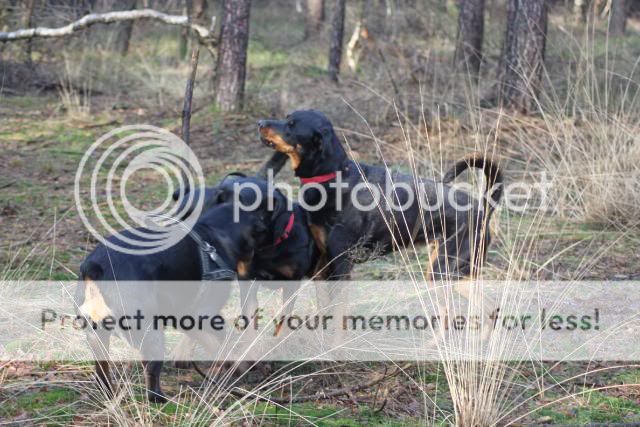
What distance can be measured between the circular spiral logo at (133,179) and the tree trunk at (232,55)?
101 cm

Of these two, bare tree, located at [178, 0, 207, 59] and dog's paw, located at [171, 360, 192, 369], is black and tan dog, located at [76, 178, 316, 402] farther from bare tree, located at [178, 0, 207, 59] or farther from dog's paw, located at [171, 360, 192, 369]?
bare tree, located at [178, 0, 207, 59]

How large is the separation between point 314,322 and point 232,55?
624cm

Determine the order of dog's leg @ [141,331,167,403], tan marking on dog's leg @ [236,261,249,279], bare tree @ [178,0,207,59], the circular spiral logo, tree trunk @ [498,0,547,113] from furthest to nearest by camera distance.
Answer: bare tree @ [178,0,207,59] → tree trunk @ [498,0,547,113] → the circular spiral logo → tan marking on dog's leg @ [236,261,249,279] → dog's leg @ [141,331,167,403]

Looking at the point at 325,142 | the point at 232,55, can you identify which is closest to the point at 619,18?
the point at 232,55

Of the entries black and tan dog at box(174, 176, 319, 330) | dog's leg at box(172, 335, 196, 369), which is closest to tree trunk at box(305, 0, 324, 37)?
black and tan dog at box(174, 176, 319, 330)

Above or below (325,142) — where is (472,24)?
above

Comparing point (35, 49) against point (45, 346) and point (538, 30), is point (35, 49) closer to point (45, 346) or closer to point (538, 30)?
point (538, 30)

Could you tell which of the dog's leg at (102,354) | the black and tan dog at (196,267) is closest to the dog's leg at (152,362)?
the black and tan dog at (196,267)

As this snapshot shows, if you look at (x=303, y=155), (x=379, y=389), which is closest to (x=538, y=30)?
(x=303, y=155)

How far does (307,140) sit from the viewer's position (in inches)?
204

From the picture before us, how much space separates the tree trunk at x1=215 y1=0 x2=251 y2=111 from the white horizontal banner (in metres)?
5.30

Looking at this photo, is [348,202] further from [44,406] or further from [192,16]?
[192,16]

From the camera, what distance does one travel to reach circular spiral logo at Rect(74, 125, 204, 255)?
6883mm

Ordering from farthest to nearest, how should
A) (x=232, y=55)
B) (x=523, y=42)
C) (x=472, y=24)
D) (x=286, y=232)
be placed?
(x=472, y=24) < (x=232, y=55) < (x=523, y=42) < (x=286, y=232)
